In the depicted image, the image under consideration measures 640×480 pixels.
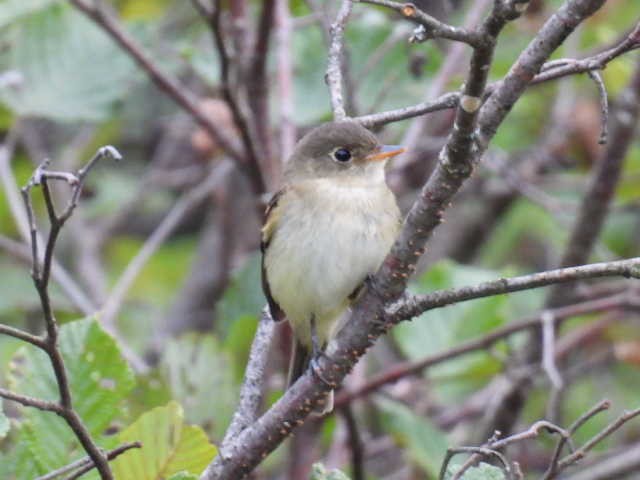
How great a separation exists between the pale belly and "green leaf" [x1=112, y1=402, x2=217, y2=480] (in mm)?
927

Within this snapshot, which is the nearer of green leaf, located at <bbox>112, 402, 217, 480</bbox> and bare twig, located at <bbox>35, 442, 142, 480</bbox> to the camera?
bare twig, located at <bbox>35, 442, 142, 480</bbox>

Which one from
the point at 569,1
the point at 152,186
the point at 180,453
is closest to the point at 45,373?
the point at 180,453

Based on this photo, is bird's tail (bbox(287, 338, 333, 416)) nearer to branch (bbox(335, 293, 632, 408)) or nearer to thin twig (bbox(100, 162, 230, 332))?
branch (bbox(335, 293, 632, 408))

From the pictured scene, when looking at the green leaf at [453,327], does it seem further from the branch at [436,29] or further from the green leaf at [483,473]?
the branch at [436,29]

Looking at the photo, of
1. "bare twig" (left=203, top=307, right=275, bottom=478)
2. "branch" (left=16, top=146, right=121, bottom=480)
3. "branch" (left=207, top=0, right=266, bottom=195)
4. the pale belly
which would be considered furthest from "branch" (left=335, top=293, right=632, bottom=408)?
"branch" (left=16, top=146, right=121, bottom=480)

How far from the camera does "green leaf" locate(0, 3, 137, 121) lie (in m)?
4.49

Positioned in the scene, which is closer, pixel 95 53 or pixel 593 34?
pixel 95 53

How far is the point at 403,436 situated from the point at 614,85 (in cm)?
217

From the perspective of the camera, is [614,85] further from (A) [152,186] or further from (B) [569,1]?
(B) [569,1]

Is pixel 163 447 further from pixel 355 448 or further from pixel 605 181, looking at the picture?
pixel 605 181

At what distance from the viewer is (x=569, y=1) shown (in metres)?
1.79

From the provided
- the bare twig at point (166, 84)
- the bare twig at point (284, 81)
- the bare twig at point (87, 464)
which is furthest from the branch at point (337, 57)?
the bare twig at point (284, 81)

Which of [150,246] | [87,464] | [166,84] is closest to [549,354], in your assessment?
[166,84]

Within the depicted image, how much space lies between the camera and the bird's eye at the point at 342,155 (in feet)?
11.6
